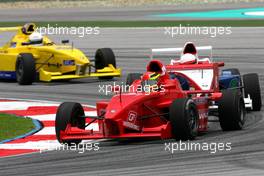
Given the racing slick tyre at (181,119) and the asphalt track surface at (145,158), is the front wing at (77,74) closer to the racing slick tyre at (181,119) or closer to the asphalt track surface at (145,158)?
the asphalt track surface at (145,158)

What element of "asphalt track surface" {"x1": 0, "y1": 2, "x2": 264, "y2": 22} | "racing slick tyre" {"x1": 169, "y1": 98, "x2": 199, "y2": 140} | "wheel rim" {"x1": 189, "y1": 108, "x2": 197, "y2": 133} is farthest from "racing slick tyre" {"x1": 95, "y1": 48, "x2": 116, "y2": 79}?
"asphalt track surface" {"x1": 0, "y1": 2, "x2": 264, "y2": 22}

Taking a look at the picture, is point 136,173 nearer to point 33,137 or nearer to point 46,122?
point 33,137

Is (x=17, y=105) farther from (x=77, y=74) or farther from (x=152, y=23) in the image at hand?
(x=152, y=23)

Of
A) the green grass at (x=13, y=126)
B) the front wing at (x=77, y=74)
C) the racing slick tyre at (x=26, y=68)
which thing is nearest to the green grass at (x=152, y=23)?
the front wing at (x=77, y=74)

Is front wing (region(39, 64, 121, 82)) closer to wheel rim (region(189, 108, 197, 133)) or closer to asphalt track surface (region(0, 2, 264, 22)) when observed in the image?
wheel rim (region(189, 108, 197, 133))

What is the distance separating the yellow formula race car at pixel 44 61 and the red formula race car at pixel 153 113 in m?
7.04

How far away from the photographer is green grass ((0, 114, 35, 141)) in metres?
14.1

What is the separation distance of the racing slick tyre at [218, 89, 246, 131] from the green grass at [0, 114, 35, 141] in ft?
9.18

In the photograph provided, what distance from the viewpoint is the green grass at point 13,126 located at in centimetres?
1412

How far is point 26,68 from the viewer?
20.9 meters

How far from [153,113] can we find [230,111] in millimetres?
1076

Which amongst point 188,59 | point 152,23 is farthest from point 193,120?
point 152,23

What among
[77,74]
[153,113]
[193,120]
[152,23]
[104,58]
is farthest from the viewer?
[152,23]

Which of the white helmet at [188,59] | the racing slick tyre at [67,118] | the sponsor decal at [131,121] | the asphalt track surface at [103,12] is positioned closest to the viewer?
the sponsor decal at [131,121]
